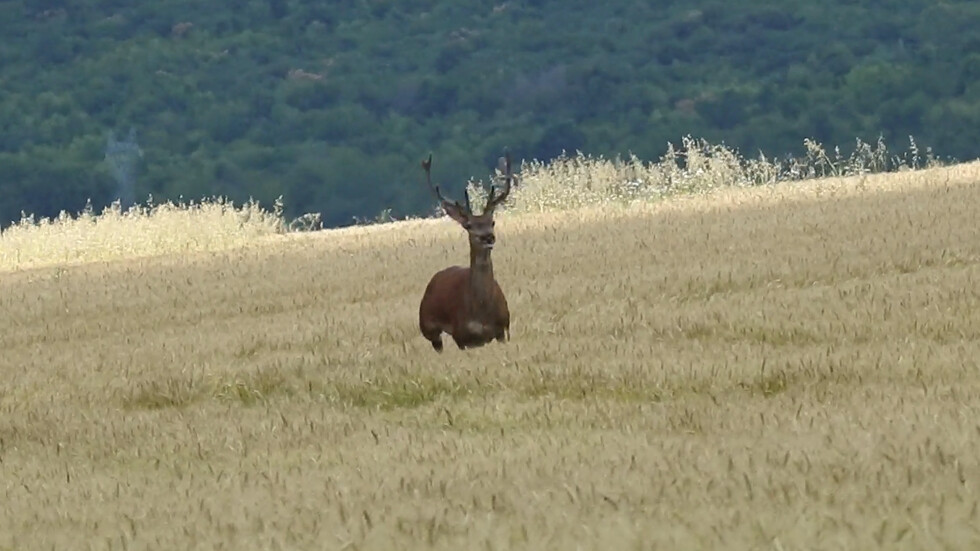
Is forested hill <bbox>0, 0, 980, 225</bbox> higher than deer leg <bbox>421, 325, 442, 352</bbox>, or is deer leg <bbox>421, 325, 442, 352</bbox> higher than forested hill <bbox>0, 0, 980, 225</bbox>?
deer leg <bbox>421, 325, 442, 352</bbox>

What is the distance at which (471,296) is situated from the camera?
33.6 ft

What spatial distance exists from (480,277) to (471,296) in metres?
0.14

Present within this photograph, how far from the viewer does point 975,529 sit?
180 inches

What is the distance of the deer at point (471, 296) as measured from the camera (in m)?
10.0

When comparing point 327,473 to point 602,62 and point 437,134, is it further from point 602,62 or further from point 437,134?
point 602,62

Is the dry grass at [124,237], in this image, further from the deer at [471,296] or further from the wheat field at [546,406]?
the deer at [471,296]

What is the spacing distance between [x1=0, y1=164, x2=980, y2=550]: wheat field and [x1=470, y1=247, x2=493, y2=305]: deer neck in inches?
10.5

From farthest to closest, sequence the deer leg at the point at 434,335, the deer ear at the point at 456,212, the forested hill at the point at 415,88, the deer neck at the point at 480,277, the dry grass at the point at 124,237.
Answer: the forested hill at the point at 415,88 < the dry grass at the point at 124,237 < the deer leg at the point at 434,335 < the deer neck at the point at 480,277 < the deer ear at the point at 456,212

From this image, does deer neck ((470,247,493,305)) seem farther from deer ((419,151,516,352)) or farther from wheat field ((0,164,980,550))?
wheat field ((0,164,980,550))

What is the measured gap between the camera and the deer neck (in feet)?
33.2

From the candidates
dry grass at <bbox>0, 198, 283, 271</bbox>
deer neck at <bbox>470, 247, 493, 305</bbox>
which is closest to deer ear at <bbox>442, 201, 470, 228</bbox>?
deer neck at <bbox>470, 247, 493, 305</bbox>

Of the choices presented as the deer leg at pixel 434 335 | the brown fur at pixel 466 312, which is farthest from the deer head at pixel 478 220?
the deer leg at pixel 434 335

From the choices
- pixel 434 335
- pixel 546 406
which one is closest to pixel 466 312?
pixel 434 335

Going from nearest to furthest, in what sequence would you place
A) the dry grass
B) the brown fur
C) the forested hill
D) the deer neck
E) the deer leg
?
the deer neck < the brown fur < the deer leg < the dry grass < the forested hill
